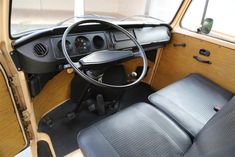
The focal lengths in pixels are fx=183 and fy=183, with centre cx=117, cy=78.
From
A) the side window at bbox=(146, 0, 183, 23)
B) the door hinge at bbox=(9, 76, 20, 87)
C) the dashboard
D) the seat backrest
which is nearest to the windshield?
the side window at bbox=(146, 0, 183, 23)

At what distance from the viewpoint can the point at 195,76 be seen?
1.59m

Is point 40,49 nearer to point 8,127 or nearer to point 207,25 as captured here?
point 8,127

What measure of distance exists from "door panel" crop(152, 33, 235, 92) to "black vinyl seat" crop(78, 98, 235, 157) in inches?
28.0

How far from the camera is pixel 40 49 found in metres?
Result: 1.05

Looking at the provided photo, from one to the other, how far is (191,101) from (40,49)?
1.04 metres

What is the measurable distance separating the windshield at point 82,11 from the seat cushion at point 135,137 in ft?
2.29

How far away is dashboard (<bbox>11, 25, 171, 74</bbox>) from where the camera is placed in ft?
3.26

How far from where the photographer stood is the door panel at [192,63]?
1.48m

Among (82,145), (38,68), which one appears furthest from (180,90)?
(38,68)

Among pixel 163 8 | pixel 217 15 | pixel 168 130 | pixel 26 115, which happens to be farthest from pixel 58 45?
pixel 217 15

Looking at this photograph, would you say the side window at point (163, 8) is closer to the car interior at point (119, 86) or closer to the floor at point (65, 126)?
the car interior at point (119, 86)

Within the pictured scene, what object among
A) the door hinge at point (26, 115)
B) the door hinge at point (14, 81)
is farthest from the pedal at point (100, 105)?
the door hinge at point (14, 81)

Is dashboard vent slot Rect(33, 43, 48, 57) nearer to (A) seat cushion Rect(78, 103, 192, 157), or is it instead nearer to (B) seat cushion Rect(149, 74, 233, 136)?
(A) seat cushion Rect(78, 103, 192, 157)

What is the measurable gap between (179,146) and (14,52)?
987 mm
